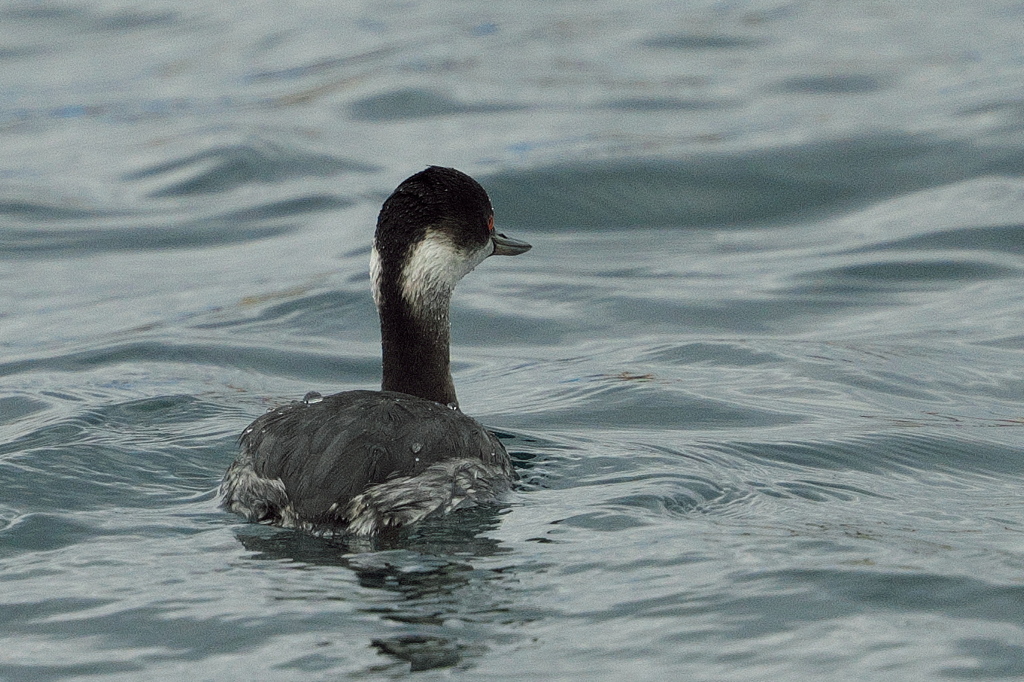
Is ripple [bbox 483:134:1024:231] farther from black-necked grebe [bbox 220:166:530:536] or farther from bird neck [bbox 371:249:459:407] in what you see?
bird neck [bbox 371:249:459:407]

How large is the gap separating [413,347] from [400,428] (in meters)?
1.14

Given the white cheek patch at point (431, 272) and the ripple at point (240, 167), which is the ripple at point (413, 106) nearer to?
the ripple at point (240, 167)

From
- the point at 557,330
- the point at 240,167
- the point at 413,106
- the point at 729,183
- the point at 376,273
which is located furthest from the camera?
the point at 413,106

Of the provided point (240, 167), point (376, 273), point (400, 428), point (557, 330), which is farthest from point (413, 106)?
point (400, 428)

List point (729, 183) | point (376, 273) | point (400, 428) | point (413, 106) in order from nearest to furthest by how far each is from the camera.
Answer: point (400, 428), point (376, 273), point (729, 183), point (413, 106)

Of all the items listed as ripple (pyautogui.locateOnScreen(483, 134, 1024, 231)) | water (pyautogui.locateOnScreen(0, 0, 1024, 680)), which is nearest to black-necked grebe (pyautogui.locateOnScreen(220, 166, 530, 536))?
water (pyautogui.locateOnScreen(0, 0, 1024, 680))

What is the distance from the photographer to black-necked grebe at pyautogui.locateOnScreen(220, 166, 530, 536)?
6512 mm

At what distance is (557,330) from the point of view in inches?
446

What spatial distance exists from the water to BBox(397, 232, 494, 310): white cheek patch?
966 mm

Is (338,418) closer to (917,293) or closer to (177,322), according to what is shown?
(177,322)

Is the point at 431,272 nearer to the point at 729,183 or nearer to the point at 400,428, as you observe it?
the point at 400,428

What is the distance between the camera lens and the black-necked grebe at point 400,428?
6.51 metres

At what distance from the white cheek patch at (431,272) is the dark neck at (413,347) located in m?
0.04

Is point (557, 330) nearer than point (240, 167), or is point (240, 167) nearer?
point (557, 330)
